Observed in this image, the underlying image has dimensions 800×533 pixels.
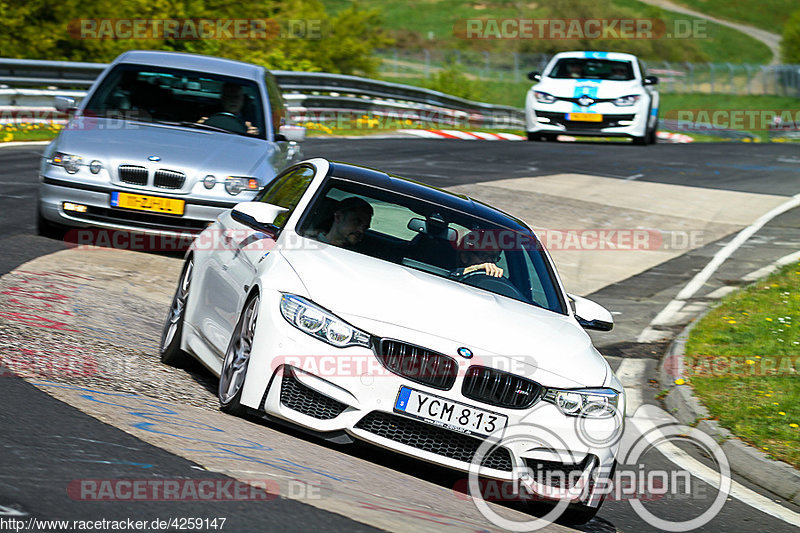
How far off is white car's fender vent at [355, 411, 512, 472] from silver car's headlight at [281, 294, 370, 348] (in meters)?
0.35

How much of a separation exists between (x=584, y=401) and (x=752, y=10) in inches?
4993

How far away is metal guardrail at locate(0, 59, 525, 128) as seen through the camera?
2086cm

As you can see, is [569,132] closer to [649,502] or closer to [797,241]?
[797,241]

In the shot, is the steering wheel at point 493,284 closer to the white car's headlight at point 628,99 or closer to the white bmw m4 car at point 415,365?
the white bmw m4 car at point 415,365

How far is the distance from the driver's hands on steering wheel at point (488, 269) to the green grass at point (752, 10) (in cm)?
11991

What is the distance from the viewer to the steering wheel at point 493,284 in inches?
256

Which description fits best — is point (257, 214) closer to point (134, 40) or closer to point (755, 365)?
point (755, 365)

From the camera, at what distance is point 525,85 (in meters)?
62.9

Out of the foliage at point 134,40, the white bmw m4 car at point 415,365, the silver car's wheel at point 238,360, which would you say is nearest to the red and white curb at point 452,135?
the foliage at point 134,40

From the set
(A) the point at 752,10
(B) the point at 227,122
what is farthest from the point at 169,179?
(A) the point at 752,10

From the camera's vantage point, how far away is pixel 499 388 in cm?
544

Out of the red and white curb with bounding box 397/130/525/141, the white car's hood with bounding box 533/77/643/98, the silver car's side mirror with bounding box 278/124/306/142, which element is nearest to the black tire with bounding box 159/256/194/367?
the silver car's side mirror with bounding box 278/124/306/142

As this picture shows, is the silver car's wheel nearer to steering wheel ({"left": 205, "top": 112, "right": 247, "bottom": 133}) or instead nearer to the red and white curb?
steering wheel ({"left": 205, "top": 112, "right": 247, "bottom": 133})

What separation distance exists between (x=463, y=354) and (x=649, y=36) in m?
94.0
